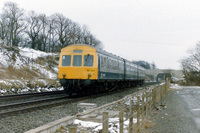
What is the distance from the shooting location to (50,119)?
8383mm

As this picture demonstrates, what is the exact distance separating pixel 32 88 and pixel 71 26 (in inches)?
1698

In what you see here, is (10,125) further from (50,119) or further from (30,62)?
(30,62)

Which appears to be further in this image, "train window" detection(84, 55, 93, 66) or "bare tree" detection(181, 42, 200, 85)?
"bare tree" detection(181, 42, 200, 85)

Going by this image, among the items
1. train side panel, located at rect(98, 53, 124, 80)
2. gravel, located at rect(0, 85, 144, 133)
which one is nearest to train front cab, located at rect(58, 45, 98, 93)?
train side panel, located at rect(98, 53, 124, 80)

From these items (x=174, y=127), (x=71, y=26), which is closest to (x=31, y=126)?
(x=174, y=127)

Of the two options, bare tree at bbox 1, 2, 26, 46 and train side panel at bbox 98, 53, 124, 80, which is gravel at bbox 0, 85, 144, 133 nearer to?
train side panel at bbox 98, 53, 124, 80

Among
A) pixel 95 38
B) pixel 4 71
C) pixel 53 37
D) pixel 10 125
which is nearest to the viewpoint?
pixel 10 125

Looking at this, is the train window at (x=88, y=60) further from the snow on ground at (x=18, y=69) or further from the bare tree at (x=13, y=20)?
the bare tree at (x=13, y=20)

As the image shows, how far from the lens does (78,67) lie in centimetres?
1644

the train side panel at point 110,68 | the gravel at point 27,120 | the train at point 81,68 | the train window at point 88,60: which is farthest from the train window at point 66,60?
the gravel at point 27,120

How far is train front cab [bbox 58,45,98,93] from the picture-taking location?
1630 cm

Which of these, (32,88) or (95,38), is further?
(95,38)

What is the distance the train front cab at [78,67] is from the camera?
1630cm

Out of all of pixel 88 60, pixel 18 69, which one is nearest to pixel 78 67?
pixel 88 60
